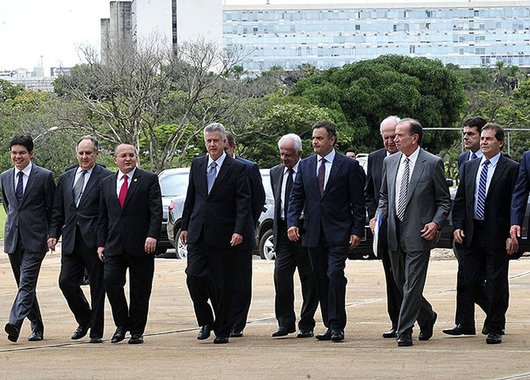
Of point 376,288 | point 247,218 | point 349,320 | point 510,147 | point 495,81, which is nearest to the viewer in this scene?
point 247,218

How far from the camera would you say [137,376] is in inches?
392

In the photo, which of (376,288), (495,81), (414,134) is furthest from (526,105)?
(414,134)

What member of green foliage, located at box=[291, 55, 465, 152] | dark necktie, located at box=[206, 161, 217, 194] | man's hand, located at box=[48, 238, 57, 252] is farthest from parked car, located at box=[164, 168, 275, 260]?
green foliage, located at box=[291, 55, 465, 152]

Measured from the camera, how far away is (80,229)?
12.6m

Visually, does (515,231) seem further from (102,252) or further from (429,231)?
(102,252)

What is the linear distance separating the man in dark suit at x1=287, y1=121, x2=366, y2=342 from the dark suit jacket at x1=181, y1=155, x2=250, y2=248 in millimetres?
455

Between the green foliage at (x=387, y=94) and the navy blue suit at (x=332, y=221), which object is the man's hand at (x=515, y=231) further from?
the green foliage at (x=387, y=94)

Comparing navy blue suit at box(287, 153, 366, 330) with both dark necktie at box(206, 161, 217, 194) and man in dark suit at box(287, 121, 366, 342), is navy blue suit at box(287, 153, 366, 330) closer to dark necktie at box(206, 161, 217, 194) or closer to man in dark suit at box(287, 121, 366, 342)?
man in dark suit at box(287, 121, 366, 342)

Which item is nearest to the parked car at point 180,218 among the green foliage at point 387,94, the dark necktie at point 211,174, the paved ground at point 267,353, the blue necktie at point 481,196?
the paved ground at point 267,353

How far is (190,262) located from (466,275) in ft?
8.30

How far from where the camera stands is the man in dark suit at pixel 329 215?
39.6 feet

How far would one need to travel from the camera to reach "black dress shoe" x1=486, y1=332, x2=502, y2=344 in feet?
37.5

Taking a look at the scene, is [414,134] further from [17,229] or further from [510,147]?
[510,147]

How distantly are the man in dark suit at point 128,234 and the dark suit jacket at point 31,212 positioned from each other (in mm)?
638
